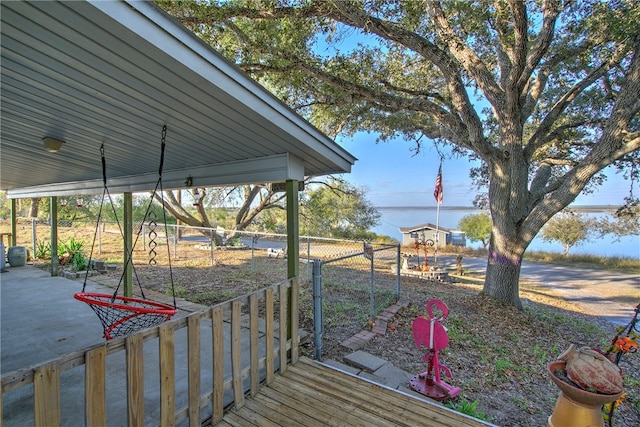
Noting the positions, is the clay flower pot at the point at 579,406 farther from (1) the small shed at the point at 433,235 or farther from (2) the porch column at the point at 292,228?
(1) the small shed at the point at 433,235

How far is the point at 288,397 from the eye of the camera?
99.1 inches

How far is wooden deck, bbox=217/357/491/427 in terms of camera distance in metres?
2.24

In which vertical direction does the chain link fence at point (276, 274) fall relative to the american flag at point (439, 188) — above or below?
below

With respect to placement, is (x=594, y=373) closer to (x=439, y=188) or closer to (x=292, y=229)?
(x=292, y=229)

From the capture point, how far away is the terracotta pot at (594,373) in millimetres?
1673

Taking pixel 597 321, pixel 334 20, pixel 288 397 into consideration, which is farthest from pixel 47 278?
pixel 597 321

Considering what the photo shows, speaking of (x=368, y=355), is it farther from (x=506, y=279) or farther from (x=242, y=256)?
(x=242, y=256)

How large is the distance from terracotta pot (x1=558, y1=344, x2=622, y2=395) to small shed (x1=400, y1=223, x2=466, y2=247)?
16.4 m

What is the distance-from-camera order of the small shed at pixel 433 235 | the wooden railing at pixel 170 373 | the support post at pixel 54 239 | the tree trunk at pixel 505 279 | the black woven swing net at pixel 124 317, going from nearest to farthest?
the wooden railing at pixel 170 373 < the black woven swing net at pixel 124 317 < the tree trunk at pixel 505 279 < the support post at pixel 54 239 < the small shed at pixel 433 235

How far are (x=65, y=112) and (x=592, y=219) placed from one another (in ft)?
88.4

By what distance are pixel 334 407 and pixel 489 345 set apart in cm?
284

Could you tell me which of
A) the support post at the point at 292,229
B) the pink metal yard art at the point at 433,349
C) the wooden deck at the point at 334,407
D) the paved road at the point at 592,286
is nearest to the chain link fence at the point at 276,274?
the support post at the point at 292,229

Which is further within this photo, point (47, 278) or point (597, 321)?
point (597, 321)

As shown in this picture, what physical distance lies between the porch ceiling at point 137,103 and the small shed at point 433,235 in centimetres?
1555
